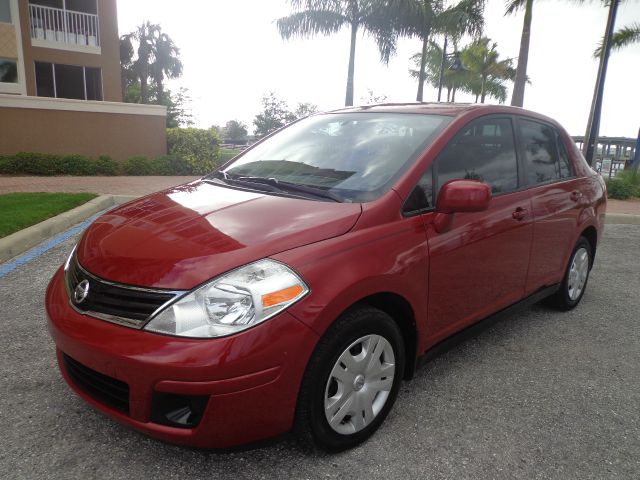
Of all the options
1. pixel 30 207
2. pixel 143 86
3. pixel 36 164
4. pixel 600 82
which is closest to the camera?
pixel 30 207

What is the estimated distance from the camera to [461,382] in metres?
3.17

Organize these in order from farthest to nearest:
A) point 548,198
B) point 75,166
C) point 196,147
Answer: point 196,147
point 75,166
point 548,198

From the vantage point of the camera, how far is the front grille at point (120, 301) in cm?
208

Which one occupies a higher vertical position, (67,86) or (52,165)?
(67,86)

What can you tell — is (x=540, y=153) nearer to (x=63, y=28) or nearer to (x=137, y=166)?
(x=137, y=166)

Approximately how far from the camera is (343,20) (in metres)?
23.2

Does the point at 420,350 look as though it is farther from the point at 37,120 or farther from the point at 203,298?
the point at 37,120

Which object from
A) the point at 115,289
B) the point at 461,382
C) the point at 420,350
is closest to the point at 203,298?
the point at 115,289

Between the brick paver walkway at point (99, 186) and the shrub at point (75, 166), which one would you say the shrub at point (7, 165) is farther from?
→ the shrub at point (75, 166)

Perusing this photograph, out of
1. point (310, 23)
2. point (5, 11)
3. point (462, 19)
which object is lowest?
point (5, 11)

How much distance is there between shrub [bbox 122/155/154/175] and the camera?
15.9m

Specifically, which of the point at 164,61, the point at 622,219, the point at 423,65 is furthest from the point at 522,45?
the point at 164,61

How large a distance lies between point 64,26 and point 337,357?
906 inches

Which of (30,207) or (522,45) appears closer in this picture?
(30,207)
